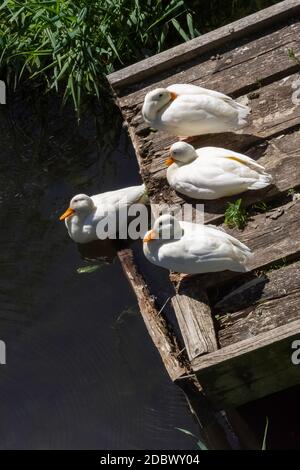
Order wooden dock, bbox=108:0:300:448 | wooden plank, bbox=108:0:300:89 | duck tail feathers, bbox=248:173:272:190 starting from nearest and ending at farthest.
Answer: wooden dock, bbox=108:0:300:448 → duck tail feathers, bbox=248:173:272:190 → wooden plank, bbox=108:0:300:89

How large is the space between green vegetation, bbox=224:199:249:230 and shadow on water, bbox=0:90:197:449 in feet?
3.68

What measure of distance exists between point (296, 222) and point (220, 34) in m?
1.69

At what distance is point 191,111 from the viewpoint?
571cm

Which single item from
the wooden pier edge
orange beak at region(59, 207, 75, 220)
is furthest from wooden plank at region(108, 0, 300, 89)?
the wooden pier edge

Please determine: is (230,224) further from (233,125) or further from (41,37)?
(41,37)

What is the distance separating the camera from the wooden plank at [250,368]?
462 cm

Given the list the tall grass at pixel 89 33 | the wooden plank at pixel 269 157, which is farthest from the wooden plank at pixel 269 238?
the tall grass at pixel 89 33

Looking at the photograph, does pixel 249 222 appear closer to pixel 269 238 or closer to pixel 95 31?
pixel 269 238

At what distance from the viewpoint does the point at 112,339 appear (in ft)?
20.1

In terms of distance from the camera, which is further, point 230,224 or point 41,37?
point 41,37

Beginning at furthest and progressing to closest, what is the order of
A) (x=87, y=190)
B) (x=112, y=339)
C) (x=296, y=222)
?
(x=87, y=190)
(x=112, y=339)
(x=296, y=222)

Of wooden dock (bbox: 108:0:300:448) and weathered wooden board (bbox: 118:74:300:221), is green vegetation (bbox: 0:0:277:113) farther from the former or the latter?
weathered wooden board (bbox: 118:74:300:221)

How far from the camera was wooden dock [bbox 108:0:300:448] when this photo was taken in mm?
4770

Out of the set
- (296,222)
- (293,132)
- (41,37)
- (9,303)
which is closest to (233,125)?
(293,132)
